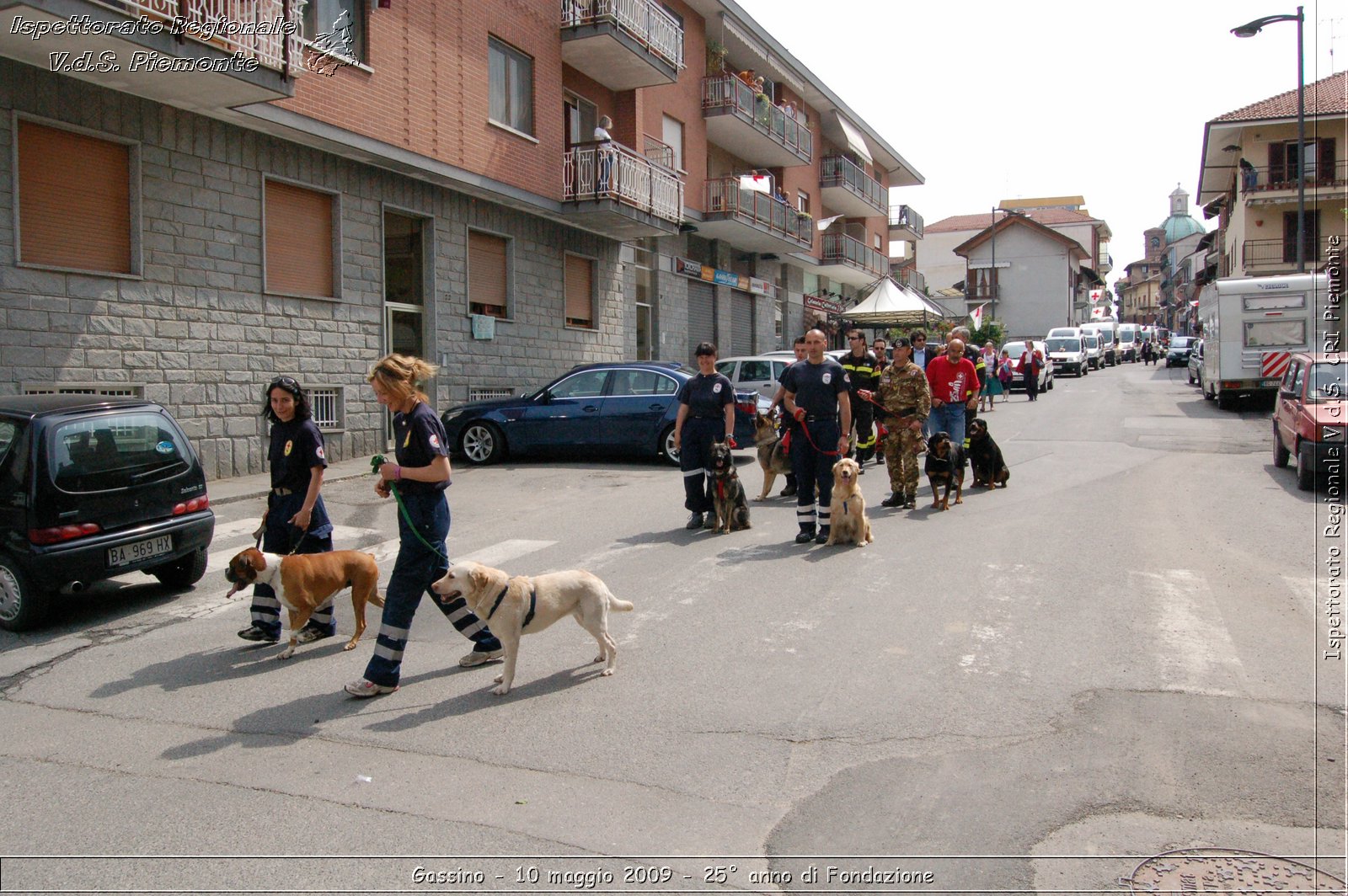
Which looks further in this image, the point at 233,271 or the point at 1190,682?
the point at 233,271

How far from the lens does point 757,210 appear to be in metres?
27.3

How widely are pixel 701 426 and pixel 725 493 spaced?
694 millimetres

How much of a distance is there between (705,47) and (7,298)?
66.1 feet

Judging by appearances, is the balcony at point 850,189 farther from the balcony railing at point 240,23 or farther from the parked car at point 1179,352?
the balcony railing at point 240,23

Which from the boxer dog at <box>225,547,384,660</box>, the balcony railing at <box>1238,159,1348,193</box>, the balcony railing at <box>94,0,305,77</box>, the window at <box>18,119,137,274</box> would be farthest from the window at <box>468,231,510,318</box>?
the balcony railing at <box>1238,159,1348,193</box>

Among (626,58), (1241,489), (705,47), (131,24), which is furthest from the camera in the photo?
(705,47)

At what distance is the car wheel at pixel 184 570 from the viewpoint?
25.3 feet

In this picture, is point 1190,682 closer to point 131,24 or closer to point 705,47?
point 131,24

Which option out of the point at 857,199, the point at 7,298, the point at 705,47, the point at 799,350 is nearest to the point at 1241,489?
the point at 799,350

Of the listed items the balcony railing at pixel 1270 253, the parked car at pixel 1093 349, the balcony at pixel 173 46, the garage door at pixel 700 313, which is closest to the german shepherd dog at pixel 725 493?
the balcony at pixel 173 46

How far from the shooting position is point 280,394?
6074mm

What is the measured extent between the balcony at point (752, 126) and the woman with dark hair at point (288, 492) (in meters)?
21.9

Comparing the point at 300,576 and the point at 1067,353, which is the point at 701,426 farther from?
the point at 1067,353

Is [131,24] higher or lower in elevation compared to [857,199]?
lower
